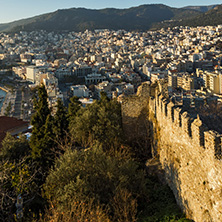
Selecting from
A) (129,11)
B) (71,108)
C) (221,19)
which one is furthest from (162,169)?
(129,11)

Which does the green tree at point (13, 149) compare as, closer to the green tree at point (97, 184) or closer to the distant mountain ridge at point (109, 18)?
the green tree at point (97, 184)

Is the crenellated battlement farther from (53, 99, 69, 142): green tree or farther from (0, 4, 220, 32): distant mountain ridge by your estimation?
(0, 4, 220, 32): distant mountain ridge

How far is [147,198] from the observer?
502cm

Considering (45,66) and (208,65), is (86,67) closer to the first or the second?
(45,66)

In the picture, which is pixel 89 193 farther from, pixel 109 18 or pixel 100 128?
pixel 109 18

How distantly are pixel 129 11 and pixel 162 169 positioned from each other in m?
175

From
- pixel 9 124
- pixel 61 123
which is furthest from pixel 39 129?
pixel 9 124

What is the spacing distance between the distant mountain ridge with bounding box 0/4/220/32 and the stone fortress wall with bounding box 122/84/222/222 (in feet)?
434

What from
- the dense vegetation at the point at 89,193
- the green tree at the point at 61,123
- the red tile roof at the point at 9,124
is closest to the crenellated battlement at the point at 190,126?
the dense vegetation at the point at 89,193

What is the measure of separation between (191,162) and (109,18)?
16231 centimetres

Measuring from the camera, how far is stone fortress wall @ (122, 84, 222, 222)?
3189 mm

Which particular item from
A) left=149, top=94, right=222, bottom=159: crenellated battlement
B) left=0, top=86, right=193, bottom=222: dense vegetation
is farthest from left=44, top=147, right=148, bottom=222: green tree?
left=149, top=94, right=222, bottom=159: crenellated battlement

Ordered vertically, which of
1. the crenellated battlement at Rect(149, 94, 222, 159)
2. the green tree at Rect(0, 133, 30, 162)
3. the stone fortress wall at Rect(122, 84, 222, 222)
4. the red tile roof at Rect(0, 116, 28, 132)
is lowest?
the red tile roof at Rect(0, 116, 28, 132)

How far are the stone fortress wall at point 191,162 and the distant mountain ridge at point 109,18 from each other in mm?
132427
